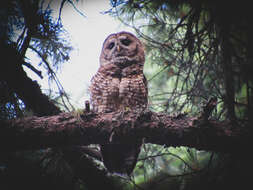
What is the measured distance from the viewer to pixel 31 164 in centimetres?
178

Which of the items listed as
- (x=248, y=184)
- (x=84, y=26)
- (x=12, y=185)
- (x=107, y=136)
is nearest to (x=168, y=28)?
(x=84, y=26)

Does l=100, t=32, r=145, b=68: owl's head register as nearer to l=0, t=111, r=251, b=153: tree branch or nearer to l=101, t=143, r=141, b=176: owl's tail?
l=101, t=143, r=141, b=176: owl's tail

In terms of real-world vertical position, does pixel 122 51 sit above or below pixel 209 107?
above

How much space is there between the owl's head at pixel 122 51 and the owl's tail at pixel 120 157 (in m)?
1.02

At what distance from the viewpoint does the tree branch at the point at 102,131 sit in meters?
1.45

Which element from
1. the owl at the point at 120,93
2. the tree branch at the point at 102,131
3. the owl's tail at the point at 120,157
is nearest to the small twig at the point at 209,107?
the tree branch at the point at 102,131

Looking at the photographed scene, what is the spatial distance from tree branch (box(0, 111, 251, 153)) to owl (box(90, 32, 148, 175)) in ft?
1.23

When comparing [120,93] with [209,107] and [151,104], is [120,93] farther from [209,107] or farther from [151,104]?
[209,107]

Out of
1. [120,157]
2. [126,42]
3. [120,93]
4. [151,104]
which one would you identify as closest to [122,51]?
[126,42]

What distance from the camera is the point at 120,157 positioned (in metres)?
2.16

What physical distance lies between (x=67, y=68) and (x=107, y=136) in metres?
0.79

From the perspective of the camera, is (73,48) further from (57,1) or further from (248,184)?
(248,184)

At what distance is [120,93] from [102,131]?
724mm

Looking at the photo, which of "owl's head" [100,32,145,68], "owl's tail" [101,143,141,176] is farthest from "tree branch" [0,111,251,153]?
"owl's head" [100,32,145,68]
